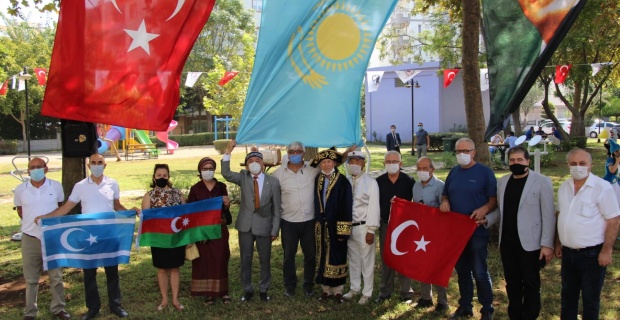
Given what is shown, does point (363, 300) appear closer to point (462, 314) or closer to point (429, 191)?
point (462, 314)

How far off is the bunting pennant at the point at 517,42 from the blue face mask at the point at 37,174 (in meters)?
4.73

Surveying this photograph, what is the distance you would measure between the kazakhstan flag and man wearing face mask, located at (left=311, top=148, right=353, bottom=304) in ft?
1.16

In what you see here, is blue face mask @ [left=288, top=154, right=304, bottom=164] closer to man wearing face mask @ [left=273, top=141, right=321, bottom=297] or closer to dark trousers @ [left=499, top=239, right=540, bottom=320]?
man wearing face mask @ [left=273, top=141, right=321, bottom=297]

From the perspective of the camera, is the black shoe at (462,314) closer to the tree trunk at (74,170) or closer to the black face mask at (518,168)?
the black face mask at (518,168)

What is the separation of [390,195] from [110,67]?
3.42 m

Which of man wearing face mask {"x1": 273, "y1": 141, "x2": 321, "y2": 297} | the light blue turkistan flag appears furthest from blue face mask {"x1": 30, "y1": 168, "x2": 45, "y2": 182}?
man wearing face mask {"x1": 273, "y1": 141, "x2": 321, "y2": 297}

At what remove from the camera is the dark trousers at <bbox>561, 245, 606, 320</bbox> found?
5.13 meters

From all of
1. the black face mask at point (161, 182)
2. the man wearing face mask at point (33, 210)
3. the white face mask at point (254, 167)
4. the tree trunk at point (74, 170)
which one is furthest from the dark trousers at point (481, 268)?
the tree trunk at point (74, 170)

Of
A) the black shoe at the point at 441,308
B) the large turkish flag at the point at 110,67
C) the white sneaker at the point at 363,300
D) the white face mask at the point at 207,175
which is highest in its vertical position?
the large turkish flag at the point at 110,67

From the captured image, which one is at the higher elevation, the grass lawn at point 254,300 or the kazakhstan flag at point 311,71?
the kazakhstan flag at point 311,71

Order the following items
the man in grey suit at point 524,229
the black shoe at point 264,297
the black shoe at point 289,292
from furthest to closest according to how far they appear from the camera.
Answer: the black shoe at point 289,292
the black shoe at point 264,297
the man in grey suit at point 524,229

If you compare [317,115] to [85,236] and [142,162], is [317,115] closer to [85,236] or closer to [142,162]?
[85,236]

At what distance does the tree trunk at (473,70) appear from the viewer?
8875 millimetres

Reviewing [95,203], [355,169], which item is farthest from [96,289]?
[355,169]
